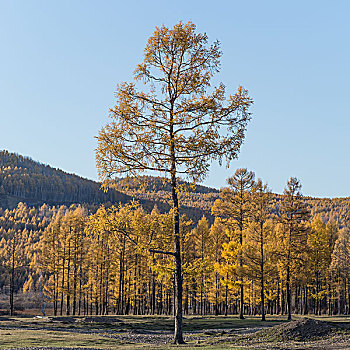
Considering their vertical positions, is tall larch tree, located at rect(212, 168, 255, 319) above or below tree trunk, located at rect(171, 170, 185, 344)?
above

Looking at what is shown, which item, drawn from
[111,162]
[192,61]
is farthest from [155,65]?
[111,162]

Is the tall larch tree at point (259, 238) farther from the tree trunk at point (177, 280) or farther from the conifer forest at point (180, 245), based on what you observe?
the tree trunk at point (177, 280)

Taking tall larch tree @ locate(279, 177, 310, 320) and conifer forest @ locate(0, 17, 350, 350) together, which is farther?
tall larch tree @ locate(279, 177, 310, 320)

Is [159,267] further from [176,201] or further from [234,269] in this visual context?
[234,269]

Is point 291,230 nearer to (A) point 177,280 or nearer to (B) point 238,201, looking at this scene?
(B) point 238,201

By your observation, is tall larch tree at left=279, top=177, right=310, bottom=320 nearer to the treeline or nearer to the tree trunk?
the treeline

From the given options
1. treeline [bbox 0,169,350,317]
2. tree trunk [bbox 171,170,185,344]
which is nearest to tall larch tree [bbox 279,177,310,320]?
treeline [bbox 0,169,350,317]

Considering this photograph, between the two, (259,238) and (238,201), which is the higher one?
(238,201)

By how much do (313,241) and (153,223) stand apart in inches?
2005

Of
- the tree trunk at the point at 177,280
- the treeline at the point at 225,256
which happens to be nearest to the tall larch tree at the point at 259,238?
the treeline at the point at 225,256

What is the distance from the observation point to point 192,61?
18.8 metres

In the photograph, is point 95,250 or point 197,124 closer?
point 197,124

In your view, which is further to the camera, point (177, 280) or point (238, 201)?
point (238, 201)

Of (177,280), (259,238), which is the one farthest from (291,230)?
(177,280)
